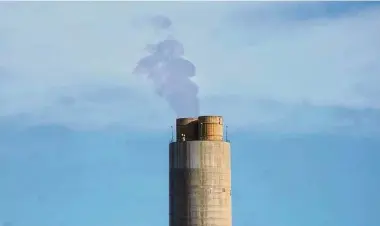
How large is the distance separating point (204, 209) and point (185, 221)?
6.49 ft

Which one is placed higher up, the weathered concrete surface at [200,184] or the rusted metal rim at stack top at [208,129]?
the rusted metal rim at stack top at [208,129]

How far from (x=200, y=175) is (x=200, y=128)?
4.36m

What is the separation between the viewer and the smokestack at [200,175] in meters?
122

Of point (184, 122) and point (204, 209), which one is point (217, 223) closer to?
point (204, 209)

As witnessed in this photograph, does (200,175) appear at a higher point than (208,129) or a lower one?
lower

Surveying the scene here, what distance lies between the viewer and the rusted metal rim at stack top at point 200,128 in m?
124

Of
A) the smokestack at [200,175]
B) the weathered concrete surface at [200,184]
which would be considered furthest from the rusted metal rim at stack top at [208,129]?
the weathered concrete surface at [200,184]

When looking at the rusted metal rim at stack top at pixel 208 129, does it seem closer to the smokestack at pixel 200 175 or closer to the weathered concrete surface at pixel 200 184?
the smokestack at pixel 200 175

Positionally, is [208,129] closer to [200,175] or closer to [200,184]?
[200,175]

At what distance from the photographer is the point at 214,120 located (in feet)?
406

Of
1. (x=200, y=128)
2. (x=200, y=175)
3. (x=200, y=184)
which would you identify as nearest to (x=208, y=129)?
(x=200, y=128)

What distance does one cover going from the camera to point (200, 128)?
12375 centimetres

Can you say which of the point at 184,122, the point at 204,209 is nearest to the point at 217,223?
the point at 204,209

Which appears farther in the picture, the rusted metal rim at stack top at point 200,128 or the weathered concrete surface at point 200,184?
the rusted metal rim at stack top at point 200,128
